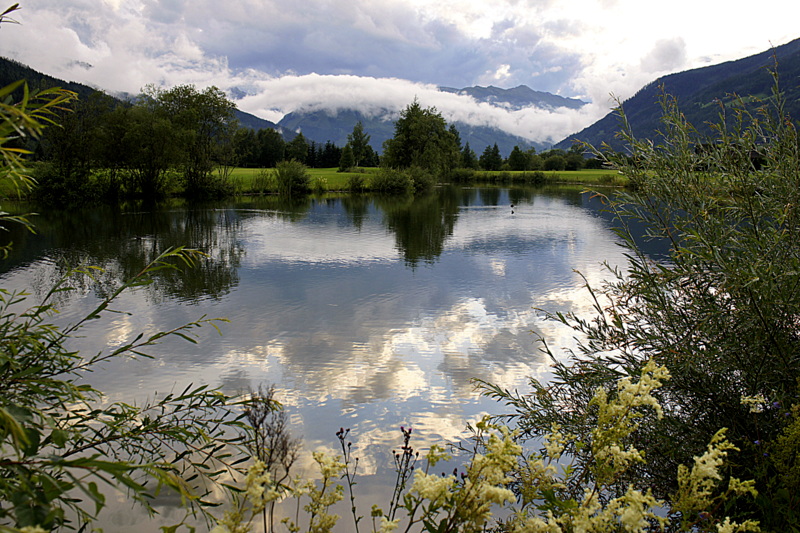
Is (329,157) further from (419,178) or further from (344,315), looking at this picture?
(344,315)

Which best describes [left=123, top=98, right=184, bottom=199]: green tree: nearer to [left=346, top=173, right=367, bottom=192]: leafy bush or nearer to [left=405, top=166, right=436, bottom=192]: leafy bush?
[left=346, top=173, right=367, bottom=192]: leafy bush

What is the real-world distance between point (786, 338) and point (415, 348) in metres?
5.23

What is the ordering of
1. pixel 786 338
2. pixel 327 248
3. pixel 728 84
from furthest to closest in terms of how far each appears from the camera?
pixel 728 84 → pixel 327 248 → pixel 786 338

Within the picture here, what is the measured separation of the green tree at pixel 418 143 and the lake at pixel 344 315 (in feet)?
137

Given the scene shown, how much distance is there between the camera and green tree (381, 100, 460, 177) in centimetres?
6112

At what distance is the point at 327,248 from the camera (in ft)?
55.9

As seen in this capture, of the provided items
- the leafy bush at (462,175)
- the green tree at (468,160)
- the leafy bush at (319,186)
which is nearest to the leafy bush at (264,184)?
the leafy bush at (319,186)

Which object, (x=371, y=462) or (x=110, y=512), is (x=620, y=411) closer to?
(x=371, y=462)

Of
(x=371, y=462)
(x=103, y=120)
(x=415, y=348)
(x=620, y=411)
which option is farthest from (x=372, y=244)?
(x=103, y=120)

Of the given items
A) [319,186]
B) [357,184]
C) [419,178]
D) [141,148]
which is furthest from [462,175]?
[141,148]

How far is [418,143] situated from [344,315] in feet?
180

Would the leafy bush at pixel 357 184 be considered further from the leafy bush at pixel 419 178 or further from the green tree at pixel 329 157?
the green tree at pixel 329 157

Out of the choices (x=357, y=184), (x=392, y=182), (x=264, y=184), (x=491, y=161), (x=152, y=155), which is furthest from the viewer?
(x=491, y=161)

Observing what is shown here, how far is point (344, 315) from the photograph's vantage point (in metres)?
9.54
